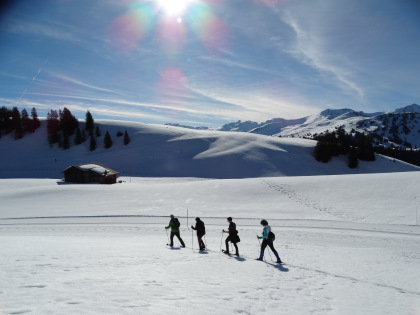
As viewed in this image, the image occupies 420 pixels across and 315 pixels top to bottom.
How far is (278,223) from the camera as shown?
23.1 metres

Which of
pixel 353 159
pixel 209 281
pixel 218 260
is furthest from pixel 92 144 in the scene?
pixel 209 281

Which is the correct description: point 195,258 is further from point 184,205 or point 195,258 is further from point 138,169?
point 138,169

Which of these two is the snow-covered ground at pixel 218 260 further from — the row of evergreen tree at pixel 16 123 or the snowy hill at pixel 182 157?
the row of evergreen tree at pixel 16 123

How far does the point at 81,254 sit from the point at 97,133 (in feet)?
346

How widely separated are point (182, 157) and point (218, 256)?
2996 inches

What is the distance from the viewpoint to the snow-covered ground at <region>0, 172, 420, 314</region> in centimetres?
670

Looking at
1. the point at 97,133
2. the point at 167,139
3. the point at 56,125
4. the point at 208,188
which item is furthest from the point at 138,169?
the point at 56,125

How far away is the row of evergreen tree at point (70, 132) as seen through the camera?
323 ft

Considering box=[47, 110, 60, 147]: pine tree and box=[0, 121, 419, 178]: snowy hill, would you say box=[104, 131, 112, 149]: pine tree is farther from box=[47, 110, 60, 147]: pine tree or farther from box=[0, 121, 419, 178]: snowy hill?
box=[47, 110, 60, 147]: pine tree

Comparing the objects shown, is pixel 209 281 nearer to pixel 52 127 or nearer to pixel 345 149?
pixel 345 149

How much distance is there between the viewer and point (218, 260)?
38.8 feet

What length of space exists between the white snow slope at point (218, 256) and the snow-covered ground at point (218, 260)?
51 mm

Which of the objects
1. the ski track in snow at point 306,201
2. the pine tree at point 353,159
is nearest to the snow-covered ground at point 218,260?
the ski track in snow at point 306,201

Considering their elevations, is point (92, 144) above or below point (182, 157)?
above
